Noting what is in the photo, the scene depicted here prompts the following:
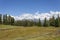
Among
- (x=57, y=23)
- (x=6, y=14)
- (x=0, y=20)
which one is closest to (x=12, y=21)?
(x=0, y=20)

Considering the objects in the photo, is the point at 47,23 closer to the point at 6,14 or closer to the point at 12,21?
the point at 12,21

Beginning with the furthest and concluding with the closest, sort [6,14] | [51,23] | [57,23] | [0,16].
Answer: [6,14] → [0,16] → [51,23] → [57,23]

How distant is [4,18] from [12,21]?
36.8 feet

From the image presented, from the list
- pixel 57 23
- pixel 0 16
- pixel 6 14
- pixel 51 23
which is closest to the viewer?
pixel 57 23

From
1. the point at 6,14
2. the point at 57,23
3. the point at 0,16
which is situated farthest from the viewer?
the point at 6,14

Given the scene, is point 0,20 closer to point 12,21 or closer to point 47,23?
point 12,21

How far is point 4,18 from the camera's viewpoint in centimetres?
12825

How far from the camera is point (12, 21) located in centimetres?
11969

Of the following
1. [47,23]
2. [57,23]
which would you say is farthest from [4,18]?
[57,23]

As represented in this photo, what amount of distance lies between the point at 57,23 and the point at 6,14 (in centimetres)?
4761

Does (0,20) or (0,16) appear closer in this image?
(0,20)

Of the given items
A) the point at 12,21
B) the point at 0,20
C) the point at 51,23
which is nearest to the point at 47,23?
the point at 51,23

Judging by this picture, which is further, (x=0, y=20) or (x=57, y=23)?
(x=0, y=20)

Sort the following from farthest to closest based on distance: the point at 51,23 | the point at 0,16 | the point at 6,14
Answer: the point at 6,14 → the point at 0,16 → the point at 51,23
